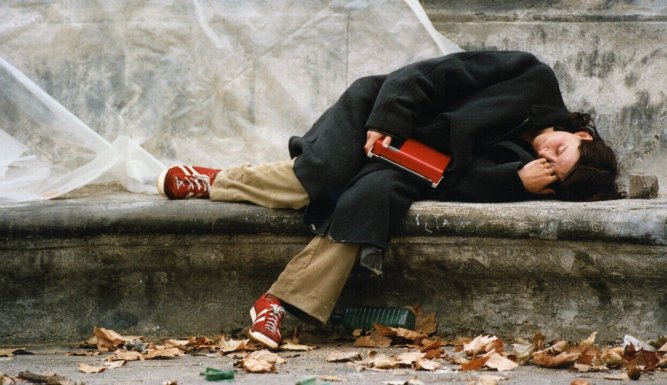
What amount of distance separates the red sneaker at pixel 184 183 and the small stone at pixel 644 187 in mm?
1730

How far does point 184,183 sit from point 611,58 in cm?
219

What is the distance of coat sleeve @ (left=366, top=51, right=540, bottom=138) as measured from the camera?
3.98 m

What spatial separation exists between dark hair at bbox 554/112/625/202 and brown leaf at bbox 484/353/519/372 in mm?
993

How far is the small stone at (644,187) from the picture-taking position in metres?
4.14

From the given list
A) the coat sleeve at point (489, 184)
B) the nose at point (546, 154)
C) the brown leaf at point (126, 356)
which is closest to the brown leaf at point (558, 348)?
the coat sleeve at point (489, 184)

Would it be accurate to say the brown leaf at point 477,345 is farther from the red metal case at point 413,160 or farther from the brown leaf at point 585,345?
the red metal case at point 413,160

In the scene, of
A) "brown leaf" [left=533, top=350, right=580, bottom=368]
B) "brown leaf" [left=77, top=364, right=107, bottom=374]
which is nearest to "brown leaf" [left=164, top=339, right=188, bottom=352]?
"brown leaf" [left=77, top=364, right=107, bottom=374]

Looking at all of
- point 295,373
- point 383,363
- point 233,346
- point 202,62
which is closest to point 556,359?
point 383,363

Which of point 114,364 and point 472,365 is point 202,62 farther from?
point 472,365

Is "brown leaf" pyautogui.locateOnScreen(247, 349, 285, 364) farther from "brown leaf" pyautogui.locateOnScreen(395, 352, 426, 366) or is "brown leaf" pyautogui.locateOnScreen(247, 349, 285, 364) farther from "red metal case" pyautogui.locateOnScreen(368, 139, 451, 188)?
"red metal case" pyautogui.locateOnScreen(368, 139, 451, 188)

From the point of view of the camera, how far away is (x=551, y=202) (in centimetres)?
391

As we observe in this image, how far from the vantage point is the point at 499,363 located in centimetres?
321

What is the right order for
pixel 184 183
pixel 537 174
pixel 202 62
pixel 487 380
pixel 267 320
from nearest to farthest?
pixel 487 380 < pixel 267 320 < pixel 537 174 < pixel 184 183 < pixel 202 62

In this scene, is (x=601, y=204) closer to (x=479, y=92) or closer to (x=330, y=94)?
(x=479, y=92)
